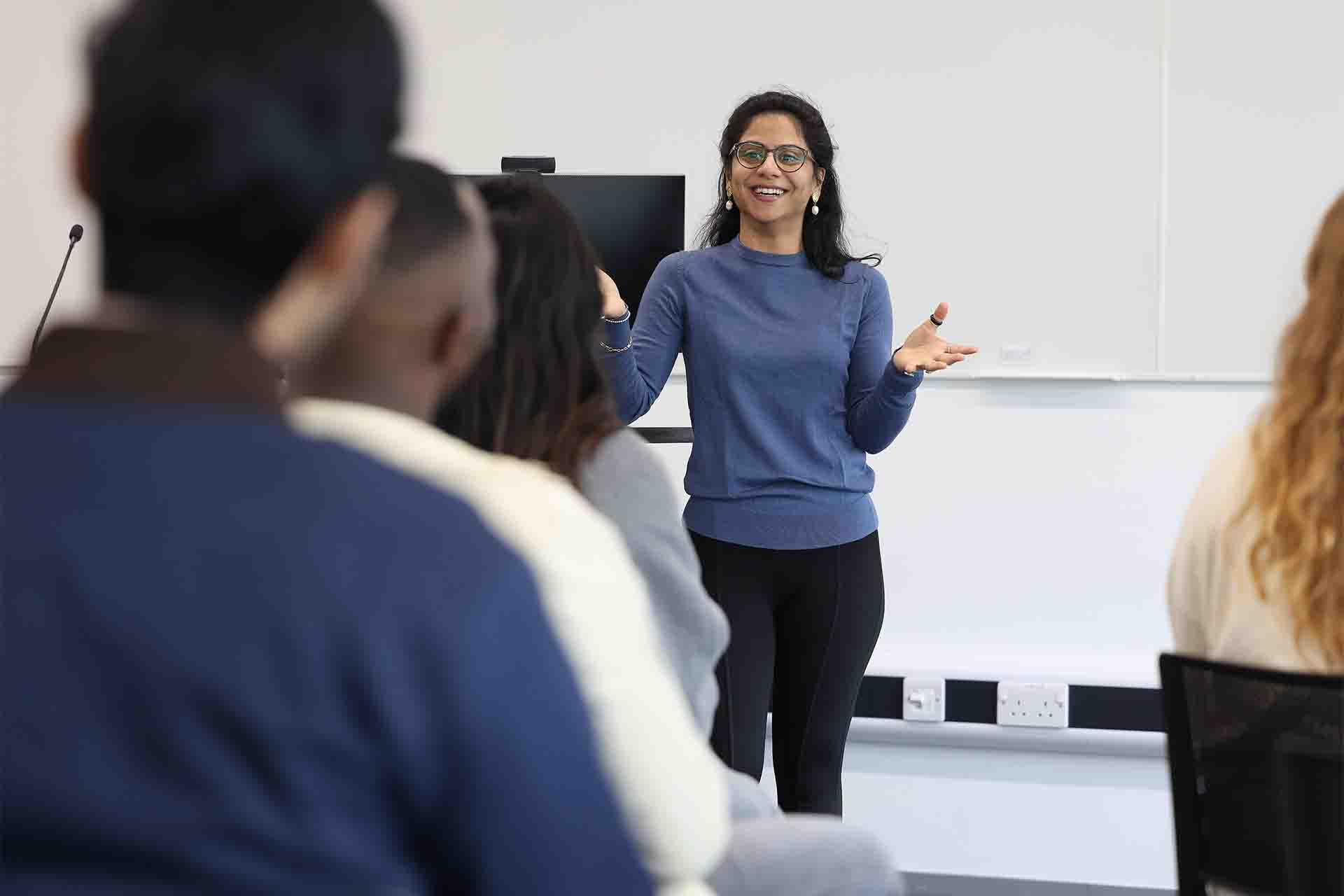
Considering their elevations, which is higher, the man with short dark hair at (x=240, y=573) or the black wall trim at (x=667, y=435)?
the man with short dark hair at (x=240, y=573)

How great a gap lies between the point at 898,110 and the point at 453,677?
310cm

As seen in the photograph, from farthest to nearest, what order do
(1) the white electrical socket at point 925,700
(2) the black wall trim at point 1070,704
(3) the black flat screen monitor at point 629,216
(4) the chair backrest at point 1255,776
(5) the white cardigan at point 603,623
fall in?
(1) the white electrical socket at point 925,700 < (2) the black wall trim at point 1070,704 < (3) the black flat screen monitor at point 629,216 < (4) the chair backrest at point 1255,776 < (5) the white cardigan at point 603,623

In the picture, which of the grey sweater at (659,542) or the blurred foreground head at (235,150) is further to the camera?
the grey sweater at (659,542)

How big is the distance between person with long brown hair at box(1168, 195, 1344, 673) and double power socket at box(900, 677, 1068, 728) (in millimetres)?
2133

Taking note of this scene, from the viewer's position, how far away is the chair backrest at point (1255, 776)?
3.88 ft

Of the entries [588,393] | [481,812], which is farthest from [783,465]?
[481,812]

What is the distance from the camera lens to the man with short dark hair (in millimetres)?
552

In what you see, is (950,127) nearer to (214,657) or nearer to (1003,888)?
(1003,888)

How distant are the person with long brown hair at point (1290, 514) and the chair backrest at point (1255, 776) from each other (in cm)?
5

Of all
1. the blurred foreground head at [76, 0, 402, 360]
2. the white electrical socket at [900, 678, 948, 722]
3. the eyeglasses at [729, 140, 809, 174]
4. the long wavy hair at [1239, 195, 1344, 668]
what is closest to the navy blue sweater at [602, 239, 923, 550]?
the eyeglasses at [729, 140, 809, 174]

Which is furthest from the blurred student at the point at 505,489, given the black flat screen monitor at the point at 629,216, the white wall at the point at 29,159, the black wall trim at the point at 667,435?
the white wall at the point at 29,159

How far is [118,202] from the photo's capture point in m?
0.59

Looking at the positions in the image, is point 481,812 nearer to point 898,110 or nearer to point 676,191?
point 676,191

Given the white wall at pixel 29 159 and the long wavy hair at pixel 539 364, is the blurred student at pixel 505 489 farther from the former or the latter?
the white wall at pixel 29 159
